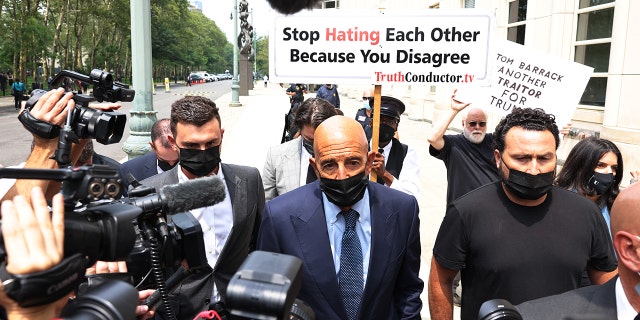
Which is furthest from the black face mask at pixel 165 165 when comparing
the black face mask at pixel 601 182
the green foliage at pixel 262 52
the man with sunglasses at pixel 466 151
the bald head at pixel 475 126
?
the green foliage at pixel 262 52

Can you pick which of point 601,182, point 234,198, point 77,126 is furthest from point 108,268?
point 601,182

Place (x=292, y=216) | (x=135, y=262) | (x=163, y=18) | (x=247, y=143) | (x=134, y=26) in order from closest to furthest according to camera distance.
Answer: (x=135, y=262) < (x=292, y=216) < (x=134, y=26) < (x=247, y=143) < (x=163, y=18)

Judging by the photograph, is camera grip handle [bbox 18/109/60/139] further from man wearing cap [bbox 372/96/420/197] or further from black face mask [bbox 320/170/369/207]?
man wearing cap [bbox 372/96/420/197]

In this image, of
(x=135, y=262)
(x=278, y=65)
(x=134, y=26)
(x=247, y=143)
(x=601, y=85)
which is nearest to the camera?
(x=135, y=262)

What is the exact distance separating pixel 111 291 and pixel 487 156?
11.5ft

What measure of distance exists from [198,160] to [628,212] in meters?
2.00

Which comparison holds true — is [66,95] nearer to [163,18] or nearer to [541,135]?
[541,135]

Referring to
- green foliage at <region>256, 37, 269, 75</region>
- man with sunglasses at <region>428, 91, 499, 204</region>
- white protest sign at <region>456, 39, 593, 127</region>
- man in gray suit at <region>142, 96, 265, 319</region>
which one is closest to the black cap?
man with sunglasses at <region>428, 91, 499, 204</region>

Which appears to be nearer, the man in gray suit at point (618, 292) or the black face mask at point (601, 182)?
the man in gray suit at point (618, 292)

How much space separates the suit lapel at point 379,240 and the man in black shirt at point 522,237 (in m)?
0.31

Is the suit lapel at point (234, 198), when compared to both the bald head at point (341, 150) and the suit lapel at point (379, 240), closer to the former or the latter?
the bald head at point (341, 150)

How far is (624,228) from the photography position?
66.7 inches

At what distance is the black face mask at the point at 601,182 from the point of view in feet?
10.9

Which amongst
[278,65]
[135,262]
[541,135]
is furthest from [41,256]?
[278,65]
